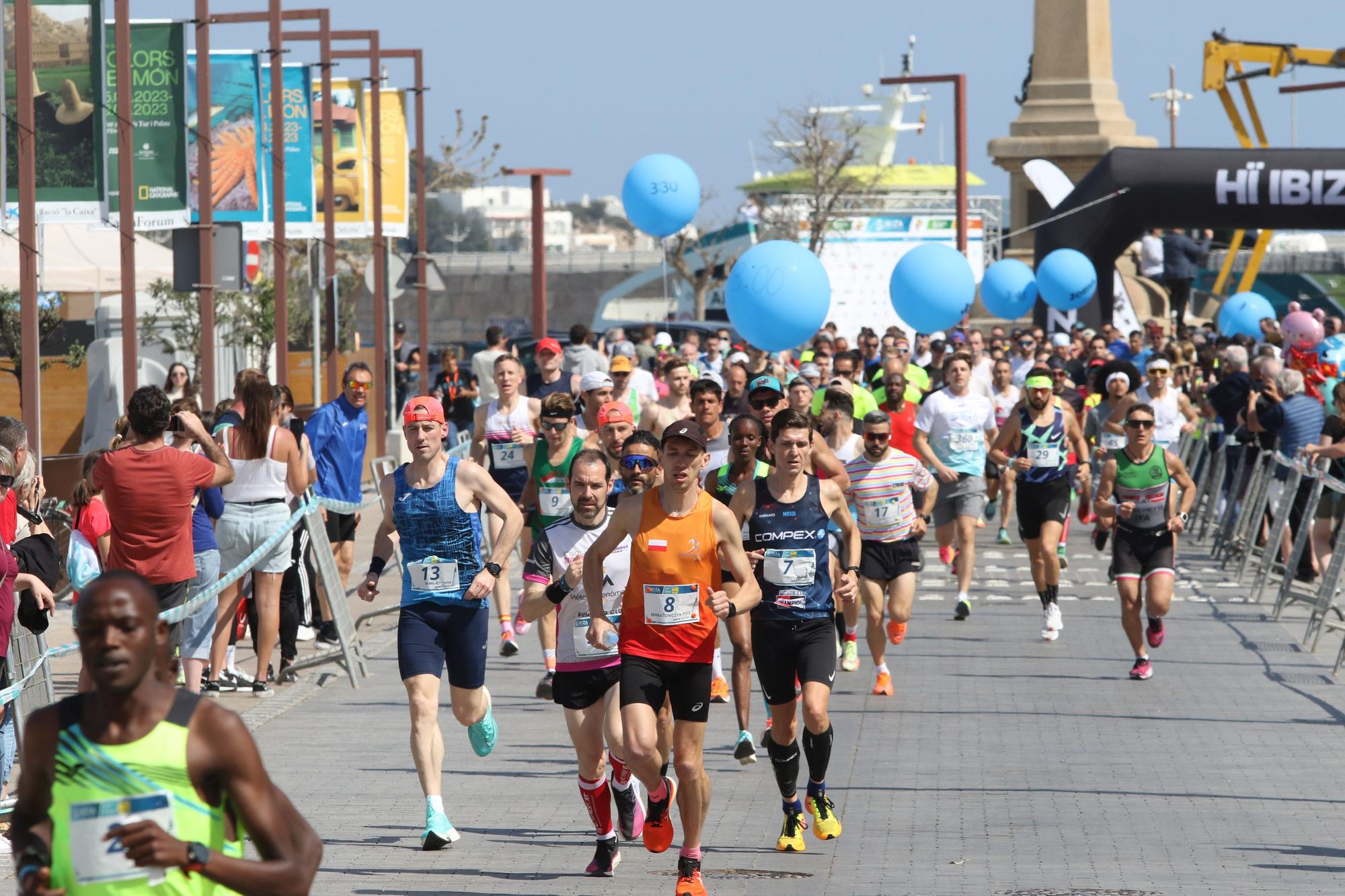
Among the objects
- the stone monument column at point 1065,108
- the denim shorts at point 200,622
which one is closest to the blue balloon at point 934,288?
the denim shorts at point 200,622

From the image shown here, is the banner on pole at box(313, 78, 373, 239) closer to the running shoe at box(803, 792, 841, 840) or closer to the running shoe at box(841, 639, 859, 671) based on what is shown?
the running shoe at box(841, 639, 859, 671)

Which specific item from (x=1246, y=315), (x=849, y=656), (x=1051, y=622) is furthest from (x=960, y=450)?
(x=1246, y=315)

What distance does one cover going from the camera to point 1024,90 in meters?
41.8

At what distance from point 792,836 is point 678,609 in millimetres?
1211

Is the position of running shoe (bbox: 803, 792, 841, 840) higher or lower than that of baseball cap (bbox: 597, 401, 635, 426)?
lower

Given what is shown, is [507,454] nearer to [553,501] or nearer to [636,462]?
[553,501]

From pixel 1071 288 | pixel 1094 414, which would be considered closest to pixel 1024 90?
pixel 1071 288

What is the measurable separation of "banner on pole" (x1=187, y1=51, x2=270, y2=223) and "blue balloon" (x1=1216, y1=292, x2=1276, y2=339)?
1440 centimetres

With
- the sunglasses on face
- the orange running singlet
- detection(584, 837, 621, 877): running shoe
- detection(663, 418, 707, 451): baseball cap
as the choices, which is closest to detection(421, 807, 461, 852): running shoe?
detection(584, 837, 621, 877): running shoe

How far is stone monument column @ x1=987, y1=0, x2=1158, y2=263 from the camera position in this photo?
132 feet

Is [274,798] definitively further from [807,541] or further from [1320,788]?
[1320,788]

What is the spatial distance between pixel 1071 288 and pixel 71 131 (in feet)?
53.9

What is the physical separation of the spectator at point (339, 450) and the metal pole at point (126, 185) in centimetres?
359

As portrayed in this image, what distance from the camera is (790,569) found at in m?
8.05
